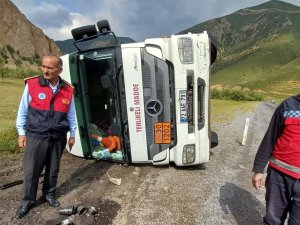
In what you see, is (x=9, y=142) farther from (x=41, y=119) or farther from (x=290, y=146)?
(x=290, y=146)

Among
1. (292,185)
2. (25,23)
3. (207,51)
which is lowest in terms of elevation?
(292,185)

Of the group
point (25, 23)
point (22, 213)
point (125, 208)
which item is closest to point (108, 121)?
point (125, 208)

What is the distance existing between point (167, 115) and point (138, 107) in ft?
1.93

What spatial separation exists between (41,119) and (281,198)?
3164 mm

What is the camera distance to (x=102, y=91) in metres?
7.46

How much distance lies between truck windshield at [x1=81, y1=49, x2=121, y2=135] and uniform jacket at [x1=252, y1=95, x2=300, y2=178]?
3.86 meters

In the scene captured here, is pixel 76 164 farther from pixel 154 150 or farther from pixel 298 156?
pixel 298 156

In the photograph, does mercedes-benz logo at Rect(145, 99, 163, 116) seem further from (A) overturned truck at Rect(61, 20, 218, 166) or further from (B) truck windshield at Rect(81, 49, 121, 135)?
(B) truck windshield at Rect(81, 49, 121, 135)

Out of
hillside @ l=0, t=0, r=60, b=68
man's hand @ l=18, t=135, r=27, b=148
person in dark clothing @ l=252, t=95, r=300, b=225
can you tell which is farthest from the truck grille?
hillside @ l=0, t=0, r=60, b=68

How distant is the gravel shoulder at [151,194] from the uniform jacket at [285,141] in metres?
1.87

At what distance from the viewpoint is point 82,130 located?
7680 mm

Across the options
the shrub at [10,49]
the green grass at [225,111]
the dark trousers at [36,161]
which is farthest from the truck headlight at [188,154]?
the shrub at [10,49]

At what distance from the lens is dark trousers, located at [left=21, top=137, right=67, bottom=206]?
5.00 metres

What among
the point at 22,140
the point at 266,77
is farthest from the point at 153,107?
the point at 266,77
